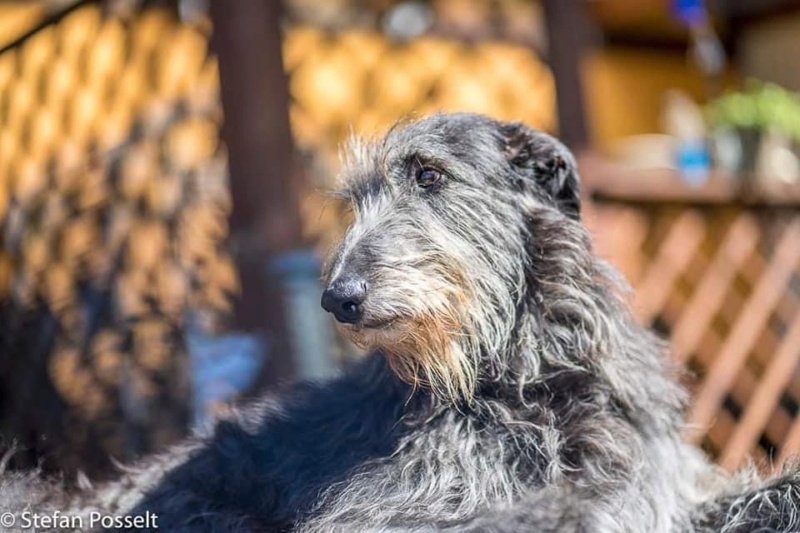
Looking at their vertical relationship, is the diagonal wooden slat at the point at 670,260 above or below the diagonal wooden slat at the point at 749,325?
above

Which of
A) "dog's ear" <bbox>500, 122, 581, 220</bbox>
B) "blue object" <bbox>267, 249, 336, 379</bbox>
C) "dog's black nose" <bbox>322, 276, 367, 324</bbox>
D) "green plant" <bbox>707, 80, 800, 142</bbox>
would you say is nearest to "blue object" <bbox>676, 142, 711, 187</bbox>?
"green plant" <bbox>707, 80, 800, 142</bbox>

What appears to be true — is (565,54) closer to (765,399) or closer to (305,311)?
(305,311)

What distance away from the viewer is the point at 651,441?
8.50 feet

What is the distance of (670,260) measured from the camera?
15.5ft

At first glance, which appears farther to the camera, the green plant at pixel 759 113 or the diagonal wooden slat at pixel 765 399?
the green plant at pixel 759 113

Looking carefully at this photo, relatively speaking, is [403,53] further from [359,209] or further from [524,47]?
[359,209]

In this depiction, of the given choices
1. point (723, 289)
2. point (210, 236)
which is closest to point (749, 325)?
point (723, 289)

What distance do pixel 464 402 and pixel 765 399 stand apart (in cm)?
274

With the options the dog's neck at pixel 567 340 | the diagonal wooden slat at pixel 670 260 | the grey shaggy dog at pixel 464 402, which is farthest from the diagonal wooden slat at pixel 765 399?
the dog's neck at pixel 567 340

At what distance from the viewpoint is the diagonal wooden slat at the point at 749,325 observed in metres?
4.58

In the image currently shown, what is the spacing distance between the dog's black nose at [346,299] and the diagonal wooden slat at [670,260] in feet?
7.53

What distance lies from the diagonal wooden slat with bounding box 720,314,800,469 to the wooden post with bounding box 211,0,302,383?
1.92 m

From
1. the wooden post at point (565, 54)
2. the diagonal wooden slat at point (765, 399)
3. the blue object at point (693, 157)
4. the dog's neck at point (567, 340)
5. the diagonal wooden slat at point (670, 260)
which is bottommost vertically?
the diagonal wooden slat at point (765, 399)

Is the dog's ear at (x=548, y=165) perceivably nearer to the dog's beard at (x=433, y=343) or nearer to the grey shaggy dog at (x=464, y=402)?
the grey shaggy dog at (x=464, y=402)
